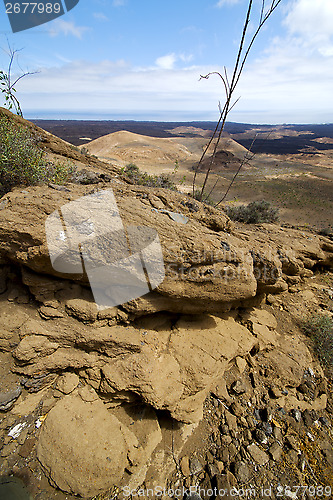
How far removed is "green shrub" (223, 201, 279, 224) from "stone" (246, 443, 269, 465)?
8448 millimetres

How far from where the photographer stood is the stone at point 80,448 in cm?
249

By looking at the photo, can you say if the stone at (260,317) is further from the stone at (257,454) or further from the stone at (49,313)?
the stone at (49,313)

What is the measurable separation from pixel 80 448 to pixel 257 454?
231 centimetres

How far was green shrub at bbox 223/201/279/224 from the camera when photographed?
1045 cm

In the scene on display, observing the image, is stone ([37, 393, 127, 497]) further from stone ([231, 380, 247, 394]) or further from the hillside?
stone ([231, 380, 247, 394])

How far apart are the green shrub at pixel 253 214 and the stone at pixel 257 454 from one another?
8.45 m

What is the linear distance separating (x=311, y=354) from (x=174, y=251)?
3792 millimetres

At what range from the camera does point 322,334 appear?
4.78 meters

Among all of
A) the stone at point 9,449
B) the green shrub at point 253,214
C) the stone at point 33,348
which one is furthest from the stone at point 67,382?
the green shrub at point 253,214

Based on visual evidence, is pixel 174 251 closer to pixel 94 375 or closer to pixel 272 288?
pixel 94 375

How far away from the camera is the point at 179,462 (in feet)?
9.82

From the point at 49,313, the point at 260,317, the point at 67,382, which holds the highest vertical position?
the point at 49,313

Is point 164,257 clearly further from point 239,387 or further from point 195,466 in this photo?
point 195,466

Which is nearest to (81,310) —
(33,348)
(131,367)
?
(33,348)
